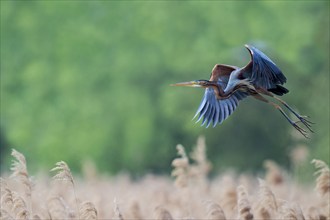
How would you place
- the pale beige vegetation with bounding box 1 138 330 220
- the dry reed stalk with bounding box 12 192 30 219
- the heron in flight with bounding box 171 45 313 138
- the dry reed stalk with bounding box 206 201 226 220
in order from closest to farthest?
the heron in flight with bounding box 171 45 313 138 < the dry reed stalk with bounding box 12 192 30 219 < the pale beige vegetation with bounding box 1 138 330 220 < the dry reed stalk with bounding box 206 201 226 220

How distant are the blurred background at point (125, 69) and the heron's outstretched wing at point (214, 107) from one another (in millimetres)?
14957

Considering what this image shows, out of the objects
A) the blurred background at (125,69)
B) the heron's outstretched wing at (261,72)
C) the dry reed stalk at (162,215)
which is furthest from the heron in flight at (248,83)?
the blurred background at (125,69)

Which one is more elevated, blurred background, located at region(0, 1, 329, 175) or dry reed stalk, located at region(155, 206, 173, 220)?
blurred background, located at region(0, 1, 329, 175)

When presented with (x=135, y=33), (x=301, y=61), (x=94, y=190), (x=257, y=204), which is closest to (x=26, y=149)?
(x=135, y=33)

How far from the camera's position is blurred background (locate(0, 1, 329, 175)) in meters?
26.5

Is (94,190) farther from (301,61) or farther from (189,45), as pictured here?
(189,45)

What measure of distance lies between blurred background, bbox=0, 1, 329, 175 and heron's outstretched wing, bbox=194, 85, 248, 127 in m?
15.0

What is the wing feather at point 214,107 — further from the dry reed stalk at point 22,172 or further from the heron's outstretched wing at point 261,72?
the dry reed stalk at point 22,172

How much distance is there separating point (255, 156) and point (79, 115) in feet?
26.7

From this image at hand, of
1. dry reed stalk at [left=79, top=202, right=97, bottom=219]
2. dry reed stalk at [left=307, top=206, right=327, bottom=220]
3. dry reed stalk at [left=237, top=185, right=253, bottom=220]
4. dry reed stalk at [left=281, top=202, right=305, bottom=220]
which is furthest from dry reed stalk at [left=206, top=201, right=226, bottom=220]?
dry reed stalk at [left=79, top=202, right=97, bottom=219]

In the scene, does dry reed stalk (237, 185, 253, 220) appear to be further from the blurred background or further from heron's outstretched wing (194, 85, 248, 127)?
the blurred background

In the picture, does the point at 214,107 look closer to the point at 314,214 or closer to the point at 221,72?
the point at 221,72

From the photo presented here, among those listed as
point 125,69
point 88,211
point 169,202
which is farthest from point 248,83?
point 125,69

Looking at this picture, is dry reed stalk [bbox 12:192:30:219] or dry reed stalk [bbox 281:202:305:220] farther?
dry reed stalk [bbox 281:202:305:220]
